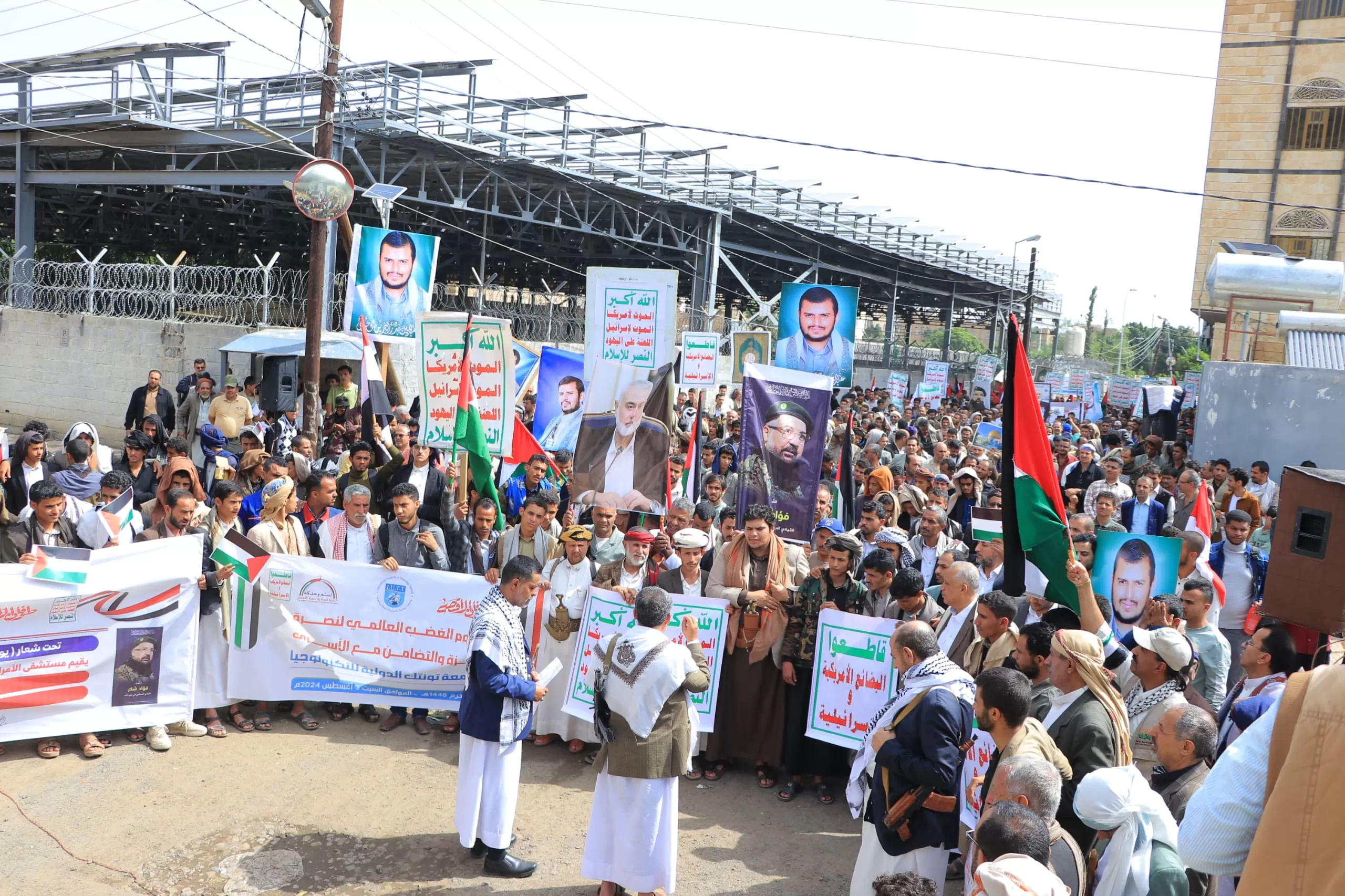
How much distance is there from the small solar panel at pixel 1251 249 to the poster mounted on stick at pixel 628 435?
59.3 feet

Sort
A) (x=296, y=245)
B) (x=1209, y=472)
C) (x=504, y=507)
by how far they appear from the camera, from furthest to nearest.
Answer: (x=296, y=245)
(x=1209, y=472)
(x=504, y=507)

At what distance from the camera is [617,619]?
20.5 ft

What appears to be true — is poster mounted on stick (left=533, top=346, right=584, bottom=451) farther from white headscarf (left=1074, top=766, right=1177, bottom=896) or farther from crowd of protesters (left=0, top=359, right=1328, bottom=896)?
white headscarf (left=1074, top=766, right=1177, bottom=896)

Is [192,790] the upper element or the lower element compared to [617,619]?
lower

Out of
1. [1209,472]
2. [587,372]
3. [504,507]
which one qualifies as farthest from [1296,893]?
[1209,472]

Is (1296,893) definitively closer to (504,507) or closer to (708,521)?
(708,521)

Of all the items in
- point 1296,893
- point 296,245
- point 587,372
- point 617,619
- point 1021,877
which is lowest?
point 617,619

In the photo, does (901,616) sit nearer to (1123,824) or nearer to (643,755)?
(643,755)

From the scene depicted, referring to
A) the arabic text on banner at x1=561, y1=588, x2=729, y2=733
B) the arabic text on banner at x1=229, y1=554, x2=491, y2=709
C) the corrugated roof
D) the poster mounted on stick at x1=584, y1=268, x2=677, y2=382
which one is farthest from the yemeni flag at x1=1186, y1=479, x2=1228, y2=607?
the corrugated roof

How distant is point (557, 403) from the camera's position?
10.5m

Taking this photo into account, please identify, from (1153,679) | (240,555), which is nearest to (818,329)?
(240,555)

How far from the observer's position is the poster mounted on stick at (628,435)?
7.09m

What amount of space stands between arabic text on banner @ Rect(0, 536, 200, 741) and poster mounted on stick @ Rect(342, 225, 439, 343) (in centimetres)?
621

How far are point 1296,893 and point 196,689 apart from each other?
6211mm
